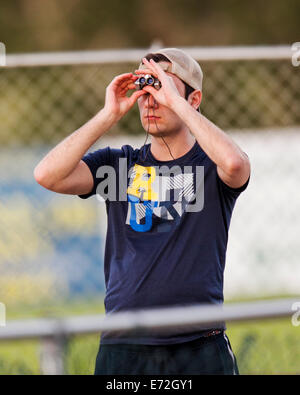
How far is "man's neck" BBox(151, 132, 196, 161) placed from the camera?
8.87 ft

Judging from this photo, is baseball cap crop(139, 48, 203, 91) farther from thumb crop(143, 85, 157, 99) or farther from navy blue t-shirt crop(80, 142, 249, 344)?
navy blue t-shirt crop(80, 142, 249, 344)

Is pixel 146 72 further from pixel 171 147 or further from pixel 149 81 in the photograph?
pixel 171 147

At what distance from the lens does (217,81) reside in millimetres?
6977

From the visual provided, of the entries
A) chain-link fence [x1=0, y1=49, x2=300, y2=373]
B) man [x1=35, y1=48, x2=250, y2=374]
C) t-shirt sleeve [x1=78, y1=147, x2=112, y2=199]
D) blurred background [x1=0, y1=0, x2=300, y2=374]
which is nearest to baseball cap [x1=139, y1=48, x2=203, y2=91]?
man [x1=35, y1=48, x2=250, y2=374]

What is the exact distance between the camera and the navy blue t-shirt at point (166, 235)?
2455 millimetres

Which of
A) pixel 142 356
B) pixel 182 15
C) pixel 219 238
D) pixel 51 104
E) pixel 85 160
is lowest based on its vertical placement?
pixel 142 356

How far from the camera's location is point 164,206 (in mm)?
2596

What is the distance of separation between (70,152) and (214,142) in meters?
0.59

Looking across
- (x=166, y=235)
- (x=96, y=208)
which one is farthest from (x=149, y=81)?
(x=96, y=208)

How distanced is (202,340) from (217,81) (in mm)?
4909

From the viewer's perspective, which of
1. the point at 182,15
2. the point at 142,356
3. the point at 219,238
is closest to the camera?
the point at 142,356

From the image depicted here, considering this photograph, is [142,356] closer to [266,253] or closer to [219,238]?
[219,238]
